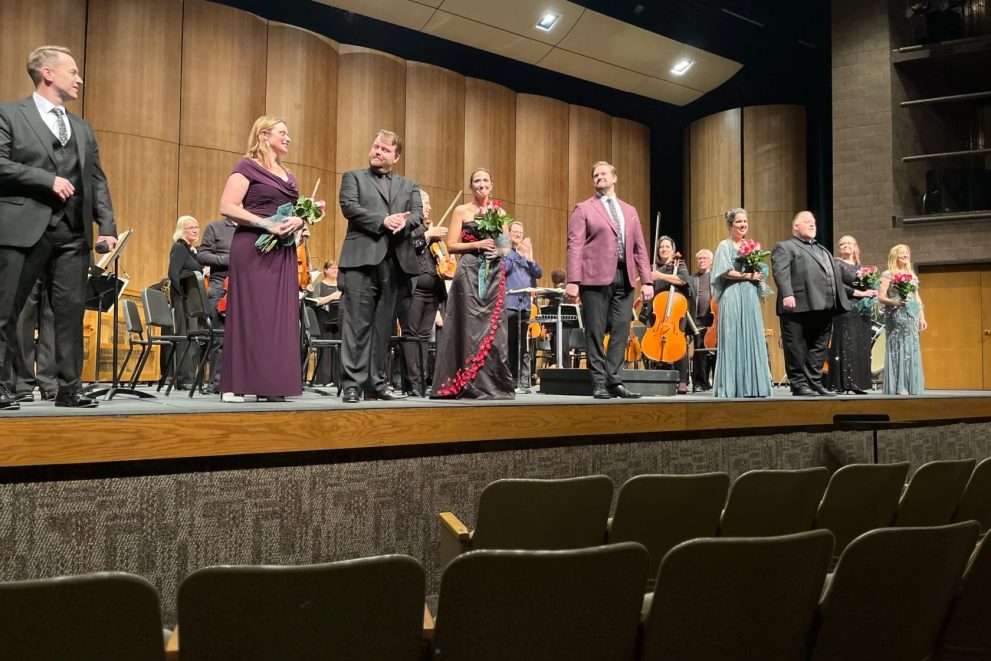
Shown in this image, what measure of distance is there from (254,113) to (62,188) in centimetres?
727

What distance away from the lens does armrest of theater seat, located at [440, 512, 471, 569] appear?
7.14ft

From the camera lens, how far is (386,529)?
2988mm

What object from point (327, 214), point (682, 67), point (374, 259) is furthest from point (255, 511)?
point (682, 67)

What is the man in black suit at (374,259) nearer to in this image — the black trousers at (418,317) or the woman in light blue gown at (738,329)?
the black trousers at (418,317)

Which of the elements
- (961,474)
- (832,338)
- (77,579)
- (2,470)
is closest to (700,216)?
(832,338)

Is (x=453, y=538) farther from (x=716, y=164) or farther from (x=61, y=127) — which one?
(x=716, y=164)

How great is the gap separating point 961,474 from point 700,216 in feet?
36.2

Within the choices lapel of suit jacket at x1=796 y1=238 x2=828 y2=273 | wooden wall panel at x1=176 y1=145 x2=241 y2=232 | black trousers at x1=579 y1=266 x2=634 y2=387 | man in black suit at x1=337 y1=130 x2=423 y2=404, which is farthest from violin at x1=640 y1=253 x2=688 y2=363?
wooden wall panel at x1=176 y1=145 x2=241 y2=232

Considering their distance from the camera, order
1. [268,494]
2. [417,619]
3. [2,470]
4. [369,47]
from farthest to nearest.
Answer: [369,47] < [268,494] < [2,470] < [417,619]

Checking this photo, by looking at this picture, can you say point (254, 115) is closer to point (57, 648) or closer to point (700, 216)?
point (700, 216)

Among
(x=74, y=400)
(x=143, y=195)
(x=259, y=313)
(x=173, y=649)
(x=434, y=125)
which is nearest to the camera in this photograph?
(x=173, y=649)

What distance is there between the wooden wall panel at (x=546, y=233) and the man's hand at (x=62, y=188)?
942 centimetres

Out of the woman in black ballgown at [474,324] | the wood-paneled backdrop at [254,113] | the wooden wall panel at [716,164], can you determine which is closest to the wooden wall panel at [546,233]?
the wood-paneled backdrop at [254,113]

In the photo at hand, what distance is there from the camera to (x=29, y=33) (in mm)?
8539
